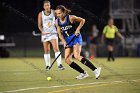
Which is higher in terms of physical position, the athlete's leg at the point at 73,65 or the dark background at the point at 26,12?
the dark background at the point at 26,12

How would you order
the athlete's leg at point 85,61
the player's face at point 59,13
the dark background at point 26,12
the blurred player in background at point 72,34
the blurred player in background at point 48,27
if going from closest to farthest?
1. the player's face at point 59,13
2. the athlete's leg at point 85,61
3. the blurred player in background at point 72,34
4. the blurred player in background at point 48,27
5. the dark background at point 26,12

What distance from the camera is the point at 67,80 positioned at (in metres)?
13.0

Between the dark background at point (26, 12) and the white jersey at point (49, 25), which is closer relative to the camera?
the white jersey at point (49, 25)

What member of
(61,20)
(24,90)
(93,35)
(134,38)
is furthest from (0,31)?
(24,90)

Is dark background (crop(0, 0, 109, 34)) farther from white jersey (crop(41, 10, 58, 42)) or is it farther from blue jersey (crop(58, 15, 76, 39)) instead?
blue jersey (crop(58, 15, 76, 39))

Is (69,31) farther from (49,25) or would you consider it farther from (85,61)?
(49,25)

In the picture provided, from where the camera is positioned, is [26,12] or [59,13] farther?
[26,12]

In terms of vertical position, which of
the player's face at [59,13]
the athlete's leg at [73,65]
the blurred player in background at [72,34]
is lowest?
the athlete's leg at [73,65]

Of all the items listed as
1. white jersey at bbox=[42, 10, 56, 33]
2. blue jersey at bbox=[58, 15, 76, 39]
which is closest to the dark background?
white jersey at bbox=[42, 10, 56, 33]

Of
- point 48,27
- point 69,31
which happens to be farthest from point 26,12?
point 69,31

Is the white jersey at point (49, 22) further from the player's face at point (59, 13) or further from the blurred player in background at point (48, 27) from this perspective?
the player's face at point (59, 13)

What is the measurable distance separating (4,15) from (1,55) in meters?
3.27

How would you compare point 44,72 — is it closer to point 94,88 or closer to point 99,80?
point 99,80

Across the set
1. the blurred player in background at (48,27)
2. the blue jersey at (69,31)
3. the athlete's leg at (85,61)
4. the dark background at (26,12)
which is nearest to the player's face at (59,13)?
the blue jersey at (69,31)
